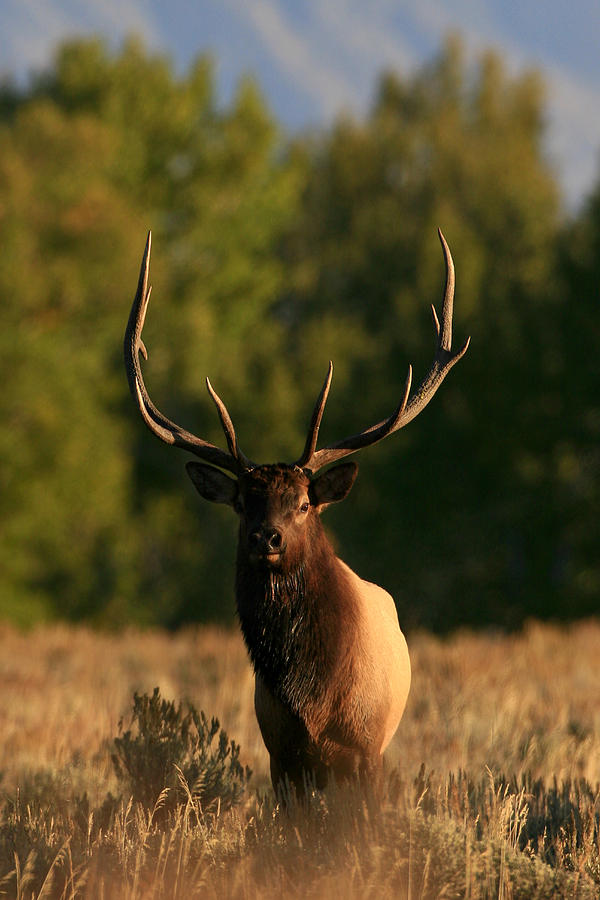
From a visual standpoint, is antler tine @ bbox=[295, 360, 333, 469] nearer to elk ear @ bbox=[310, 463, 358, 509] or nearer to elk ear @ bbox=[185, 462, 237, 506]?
elk ear @ bbox=[310, 463, 358, 509]

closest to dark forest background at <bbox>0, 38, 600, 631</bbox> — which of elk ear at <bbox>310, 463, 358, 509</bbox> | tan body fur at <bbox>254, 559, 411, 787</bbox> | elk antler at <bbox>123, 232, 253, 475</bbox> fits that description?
elk antler at <bbox>123, 232, 253, 475</bbox>

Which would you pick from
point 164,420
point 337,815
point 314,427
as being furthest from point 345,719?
point 164,420

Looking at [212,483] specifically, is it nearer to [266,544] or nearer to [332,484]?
[332,484]

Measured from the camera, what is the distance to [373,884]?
4.27m

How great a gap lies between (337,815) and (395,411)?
192 centimetres

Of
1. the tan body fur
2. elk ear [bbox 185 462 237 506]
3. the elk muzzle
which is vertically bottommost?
the tan body fur

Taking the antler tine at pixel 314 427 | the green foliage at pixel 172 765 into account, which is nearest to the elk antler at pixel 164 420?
the antler tine at pixel 314 427

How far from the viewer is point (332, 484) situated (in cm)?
608

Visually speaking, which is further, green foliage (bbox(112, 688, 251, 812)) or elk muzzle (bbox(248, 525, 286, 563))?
green foliage (bbox(112, 688, 251, 812))

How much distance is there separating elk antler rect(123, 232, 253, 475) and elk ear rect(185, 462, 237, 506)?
0.06 m

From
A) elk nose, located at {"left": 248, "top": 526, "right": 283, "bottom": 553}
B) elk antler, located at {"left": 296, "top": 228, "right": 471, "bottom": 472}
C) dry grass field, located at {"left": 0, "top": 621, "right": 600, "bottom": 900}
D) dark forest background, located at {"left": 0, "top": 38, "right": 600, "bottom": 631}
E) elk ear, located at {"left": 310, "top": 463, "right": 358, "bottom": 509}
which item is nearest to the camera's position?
dry grass field, located at {"left": 0, "top": 621, "right": 600, "bottom": 900}

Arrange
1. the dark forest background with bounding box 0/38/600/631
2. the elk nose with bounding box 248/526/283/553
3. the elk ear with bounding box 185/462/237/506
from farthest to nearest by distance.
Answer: the dark forest background with bounding box 0/38/600/631, the elk ear with bounding box 185/462/237/506, the elk nose with bounding box 248/526/283/553

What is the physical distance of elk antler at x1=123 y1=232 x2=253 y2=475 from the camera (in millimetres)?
6023

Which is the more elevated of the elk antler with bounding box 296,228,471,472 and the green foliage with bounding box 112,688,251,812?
the elk antler with bounding box 296,228,471,472
